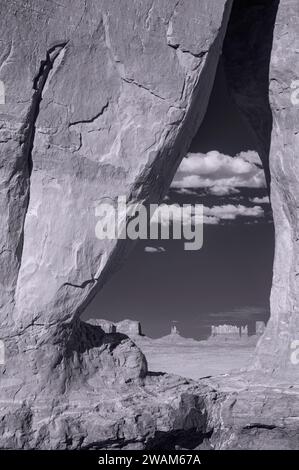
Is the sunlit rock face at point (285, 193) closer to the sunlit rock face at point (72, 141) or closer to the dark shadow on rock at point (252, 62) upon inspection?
the dark shadow on rock at point (252, 62)

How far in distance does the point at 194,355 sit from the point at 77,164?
7298mm

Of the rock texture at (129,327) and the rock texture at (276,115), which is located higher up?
the rock texture at (276,115)

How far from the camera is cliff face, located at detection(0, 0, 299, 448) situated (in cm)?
502

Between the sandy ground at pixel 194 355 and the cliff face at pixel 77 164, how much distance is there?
151 inches

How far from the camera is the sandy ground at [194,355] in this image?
979 centimetres

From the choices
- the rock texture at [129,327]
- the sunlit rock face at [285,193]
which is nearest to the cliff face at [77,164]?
the sunlit rock face at [285,193]

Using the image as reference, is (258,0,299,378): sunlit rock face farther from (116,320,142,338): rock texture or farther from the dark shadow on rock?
(116,320,142,338): rock texture

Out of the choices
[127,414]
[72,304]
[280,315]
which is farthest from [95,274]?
[280,315]

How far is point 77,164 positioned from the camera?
5191 mm

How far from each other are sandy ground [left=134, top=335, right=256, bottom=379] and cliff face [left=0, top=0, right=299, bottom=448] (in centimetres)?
384

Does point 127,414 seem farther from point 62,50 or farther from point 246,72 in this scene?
point 246,72

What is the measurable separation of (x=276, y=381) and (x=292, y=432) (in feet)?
1.76

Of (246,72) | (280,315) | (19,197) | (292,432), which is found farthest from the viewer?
(246,72)
